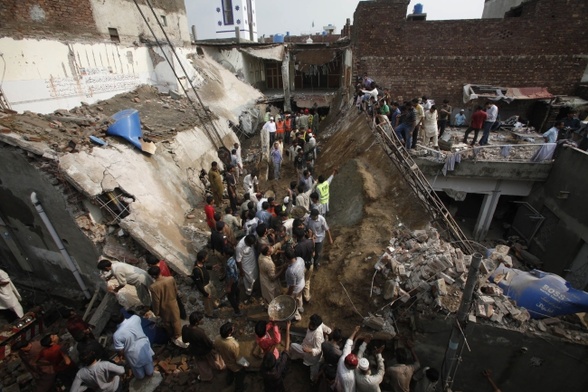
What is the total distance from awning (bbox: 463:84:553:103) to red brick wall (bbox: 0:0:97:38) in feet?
51.8

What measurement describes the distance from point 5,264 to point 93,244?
165 inches

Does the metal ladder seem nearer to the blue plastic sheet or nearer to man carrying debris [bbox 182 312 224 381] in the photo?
the blue plastic sheet

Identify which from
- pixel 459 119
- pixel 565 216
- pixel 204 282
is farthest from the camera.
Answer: pixel 459 119

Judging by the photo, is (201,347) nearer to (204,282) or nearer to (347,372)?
(204,282)

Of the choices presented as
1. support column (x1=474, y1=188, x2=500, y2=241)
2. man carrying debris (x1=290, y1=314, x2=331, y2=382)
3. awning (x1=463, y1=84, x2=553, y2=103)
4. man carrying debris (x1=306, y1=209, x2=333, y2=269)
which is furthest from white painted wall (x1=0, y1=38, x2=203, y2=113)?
support column (x1=474, y1=188, x2=500, y2=241)

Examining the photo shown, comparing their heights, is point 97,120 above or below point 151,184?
above

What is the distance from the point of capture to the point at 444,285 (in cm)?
462

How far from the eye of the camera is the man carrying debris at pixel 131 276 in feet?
14.7

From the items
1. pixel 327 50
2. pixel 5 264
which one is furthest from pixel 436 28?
pixel 5 264

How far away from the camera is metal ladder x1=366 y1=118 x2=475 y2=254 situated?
6.68 metres

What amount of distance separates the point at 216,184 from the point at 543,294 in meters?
7.51

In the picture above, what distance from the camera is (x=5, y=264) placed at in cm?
748

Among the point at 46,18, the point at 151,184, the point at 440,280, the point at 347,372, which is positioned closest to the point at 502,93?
the point at 440,280

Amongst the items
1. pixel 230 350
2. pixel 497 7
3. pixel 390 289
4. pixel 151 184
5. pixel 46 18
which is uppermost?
pixel 497 7
